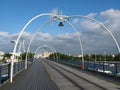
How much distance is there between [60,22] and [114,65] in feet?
34.1

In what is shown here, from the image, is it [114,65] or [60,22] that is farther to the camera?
[60,22]

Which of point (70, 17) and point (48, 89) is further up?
point (70, 17)

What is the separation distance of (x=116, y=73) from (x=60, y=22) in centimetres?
1127

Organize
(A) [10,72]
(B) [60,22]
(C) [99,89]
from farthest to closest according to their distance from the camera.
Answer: (B) [60,22] → (A) [10,72] → (C) [99,89]

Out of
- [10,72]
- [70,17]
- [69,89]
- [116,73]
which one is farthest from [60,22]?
[69,89]

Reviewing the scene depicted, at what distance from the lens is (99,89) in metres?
16.0

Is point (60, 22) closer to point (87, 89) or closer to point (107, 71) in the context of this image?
point (107, 71)

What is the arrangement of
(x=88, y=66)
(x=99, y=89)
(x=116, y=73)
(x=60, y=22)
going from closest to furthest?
(x=99, y=89) < (x=116, y=73) < (x=60, y=22) < (x=88, y=66)

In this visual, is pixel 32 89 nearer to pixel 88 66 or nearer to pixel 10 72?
pixel 10 72

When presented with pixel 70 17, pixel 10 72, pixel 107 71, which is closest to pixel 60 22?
pixel 70 17

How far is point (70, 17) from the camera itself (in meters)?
36.1

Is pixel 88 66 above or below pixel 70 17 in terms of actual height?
below

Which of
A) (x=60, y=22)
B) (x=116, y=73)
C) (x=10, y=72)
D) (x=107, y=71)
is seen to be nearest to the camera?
(x=10, y=72)

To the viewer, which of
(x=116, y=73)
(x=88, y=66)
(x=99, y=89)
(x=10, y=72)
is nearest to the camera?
(x=99, y=89)
